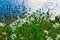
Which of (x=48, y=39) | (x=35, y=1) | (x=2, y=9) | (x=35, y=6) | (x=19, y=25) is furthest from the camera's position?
(x=35, y=1)

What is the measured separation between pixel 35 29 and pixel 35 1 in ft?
17.7

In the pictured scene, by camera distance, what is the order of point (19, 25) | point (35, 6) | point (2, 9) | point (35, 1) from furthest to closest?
1. point (35, 1)
2. point (35, 6)
3. point (2, 9)
4. point (19, 25)

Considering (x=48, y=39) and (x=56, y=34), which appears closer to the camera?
(x=48, y=39)

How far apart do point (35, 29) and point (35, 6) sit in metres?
4.64

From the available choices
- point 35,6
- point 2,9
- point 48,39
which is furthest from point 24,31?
Answer: point 35,6

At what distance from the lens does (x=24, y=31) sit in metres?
5.60

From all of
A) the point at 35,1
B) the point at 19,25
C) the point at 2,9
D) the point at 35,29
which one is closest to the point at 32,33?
the point at 35,29

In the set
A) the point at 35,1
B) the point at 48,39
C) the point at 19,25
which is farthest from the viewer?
the point at 35,1

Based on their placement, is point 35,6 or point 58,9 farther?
point 35,6

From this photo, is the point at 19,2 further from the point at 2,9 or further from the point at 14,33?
the point at 14,33

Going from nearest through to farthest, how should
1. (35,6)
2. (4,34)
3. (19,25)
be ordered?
(4,34)
(19,25)
(35,6)

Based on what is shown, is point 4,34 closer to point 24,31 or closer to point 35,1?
point 24,31

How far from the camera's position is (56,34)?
18.4ft

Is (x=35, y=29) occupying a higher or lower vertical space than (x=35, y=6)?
higher
